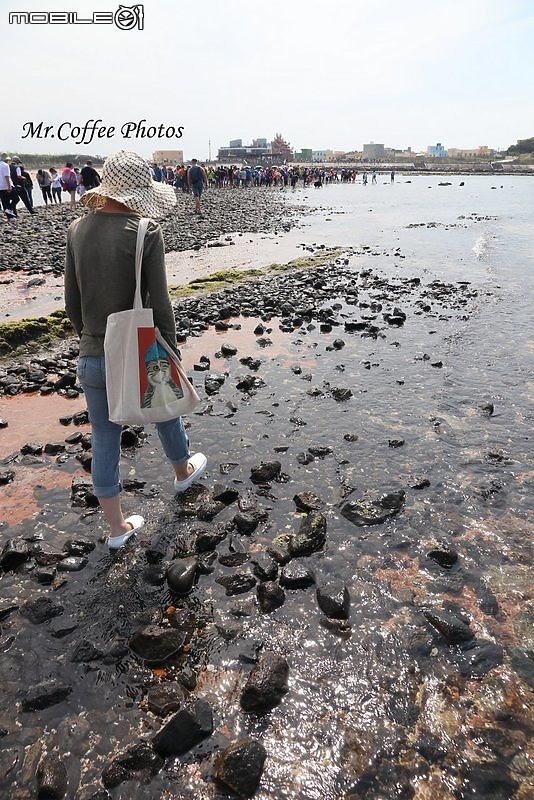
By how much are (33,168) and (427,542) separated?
512ft

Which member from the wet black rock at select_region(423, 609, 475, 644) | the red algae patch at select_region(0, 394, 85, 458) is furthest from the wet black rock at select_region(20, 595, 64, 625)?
the wet black rock at select_region(423, 609, 475, 644)

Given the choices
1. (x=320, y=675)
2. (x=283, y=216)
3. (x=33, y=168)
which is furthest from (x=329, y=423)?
(x=33, y=168)

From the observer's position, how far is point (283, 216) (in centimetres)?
3672

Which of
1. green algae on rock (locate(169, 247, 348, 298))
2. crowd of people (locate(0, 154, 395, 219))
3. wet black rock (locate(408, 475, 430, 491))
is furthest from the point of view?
crowd of people (locate(0, 154, 395, 219))

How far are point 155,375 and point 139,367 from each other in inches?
7.3

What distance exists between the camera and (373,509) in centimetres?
536

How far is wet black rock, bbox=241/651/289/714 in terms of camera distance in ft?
10.9

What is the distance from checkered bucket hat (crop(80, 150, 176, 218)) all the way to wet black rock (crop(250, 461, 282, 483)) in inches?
125

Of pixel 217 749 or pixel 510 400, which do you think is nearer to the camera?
pixel 217 749

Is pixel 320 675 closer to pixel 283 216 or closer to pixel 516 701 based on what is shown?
pixel 516 701

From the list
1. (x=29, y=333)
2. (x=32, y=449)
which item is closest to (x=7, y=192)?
(x=29, y=333)

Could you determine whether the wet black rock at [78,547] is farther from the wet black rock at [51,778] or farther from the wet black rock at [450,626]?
the wet black rock at [450,626]

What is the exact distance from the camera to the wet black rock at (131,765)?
114 inches

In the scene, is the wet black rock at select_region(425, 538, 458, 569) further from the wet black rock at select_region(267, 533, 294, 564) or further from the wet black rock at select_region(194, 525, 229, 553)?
the wet black rock at select_region(194, 525, 229, 553)
